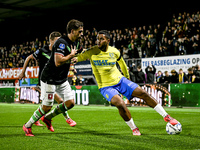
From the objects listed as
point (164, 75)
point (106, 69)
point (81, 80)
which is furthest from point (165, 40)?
point (106, 69)

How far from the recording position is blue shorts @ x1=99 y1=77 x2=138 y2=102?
6422 millimetres

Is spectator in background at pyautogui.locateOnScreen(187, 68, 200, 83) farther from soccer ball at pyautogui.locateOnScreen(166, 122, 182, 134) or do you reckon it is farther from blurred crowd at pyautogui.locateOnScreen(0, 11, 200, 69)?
soccer ball at pyautogui.locateOnScreen(166, 122, 182, 134)

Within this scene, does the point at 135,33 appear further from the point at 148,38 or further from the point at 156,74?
the point at 156,74

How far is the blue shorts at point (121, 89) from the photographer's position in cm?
642

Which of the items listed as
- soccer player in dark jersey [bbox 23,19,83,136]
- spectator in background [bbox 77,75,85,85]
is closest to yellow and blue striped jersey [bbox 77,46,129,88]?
soccer player in dark jersey [bbox 23,19,83,136]

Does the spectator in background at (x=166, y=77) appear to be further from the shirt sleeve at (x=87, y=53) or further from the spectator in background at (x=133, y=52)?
the shirt sleeve at (x=87, y=53)

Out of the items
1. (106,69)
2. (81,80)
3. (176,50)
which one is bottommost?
(81,80)

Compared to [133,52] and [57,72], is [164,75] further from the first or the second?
[57,72]

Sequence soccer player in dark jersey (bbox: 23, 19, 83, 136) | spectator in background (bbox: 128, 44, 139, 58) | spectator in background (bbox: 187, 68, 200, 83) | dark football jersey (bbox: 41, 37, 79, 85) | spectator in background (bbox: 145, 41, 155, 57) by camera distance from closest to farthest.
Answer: soccer player in dark jersey (bbox: 23, 19, 83, 136) → dark football jersey (bbox: 41, 37, 79, 85) → spectator in background (bbox: 187, 68, 200, 83) → spectator in background (bbox: 145, 41, 155, 57) → spectator in background (bbox: 128, 44, 139, 58)

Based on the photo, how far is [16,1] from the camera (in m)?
31.3

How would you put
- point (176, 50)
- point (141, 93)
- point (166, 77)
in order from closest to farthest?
1. point (141, 93)
2. point (166, 77)
3. point (176, 50)

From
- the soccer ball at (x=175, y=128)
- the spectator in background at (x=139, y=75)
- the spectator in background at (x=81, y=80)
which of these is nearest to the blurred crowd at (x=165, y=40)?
the spectator in background at (x=139, y=75)

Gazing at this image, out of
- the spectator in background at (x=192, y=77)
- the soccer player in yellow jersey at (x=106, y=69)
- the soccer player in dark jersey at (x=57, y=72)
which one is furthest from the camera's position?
the spectator in background at (x=192, y=77)

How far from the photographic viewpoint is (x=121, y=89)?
21.6 ft
